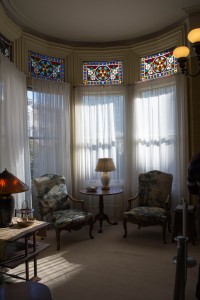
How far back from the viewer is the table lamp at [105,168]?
4828 mm

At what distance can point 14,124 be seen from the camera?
4.23 meters

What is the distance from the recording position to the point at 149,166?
201 inches

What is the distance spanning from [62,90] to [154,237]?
122 inches

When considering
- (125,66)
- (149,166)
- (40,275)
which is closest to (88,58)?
(125,66)

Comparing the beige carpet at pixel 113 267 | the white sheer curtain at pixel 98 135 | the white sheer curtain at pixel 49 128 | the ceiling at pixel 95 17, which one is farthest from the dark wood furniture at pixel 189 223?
the ceiling at pixel 95 17

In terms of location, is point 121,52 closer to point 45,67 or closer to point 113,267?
point 45,67

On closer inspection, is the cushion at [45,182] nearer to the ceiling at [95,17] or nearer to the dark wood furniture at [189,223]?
the dark wood furniture at [189,223]

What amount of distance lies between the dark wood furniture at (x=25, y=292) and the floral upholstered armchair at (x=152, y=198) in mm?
2425

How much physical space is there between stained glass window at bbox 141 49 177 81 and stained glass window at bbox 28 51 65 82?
63.3 inches

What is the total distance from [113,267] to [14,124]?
2508 millimetres

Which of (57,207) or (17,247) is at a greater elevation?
(57,207)

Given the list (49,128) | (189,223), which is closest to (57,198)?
(49,128)

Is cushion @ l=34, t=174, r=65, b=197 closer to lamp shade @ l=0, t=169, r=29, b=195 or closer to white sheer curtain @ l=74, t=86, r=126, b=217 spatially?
white sheer curtain @ l=74, t=86, r=126, b=217

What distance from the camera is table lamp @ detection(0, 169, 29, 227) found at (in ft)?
9.27
